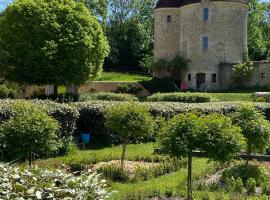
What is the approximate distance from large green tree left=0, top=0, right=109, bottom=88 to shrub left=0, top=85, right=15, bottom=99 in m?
4.53

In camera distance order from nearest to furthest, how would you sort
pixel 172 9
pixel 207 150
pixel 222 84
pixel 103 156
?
pixel 207 150 → pixel 103 156 → pixel 222 84 → pixel 172 9

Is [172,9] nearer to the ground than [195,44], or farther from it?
farther from it

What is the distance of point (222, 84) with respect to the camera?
5200cm

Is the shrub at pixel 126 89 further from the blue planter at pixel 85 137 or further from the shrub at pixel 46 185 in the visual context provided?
the shrub at pixel 46 185

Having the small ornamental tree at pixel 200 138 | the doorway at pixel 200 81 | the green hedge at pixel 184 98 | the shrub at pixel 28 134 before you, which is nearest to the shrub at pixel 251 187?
the small ornamental tree at pixel 200 138

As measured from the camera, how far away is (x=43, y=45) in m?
35.5

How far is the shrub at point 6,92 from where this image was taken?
4131 cm

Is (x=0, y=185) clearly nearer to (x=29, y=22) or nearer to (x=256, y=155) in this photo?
(x=256, y=155)

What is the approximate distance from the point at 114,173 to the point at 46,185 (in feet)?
30.5

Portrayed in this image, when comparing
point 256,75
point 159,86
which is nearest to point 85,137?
point 159,86

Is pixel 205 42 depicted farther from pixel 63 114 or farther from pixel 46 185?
pixel 46 185

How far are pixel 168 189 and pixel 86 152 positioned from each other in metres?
7.84

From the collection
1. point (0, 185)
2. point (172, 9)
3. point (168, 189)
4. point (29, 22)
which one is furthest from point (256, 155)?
point (172, 9)

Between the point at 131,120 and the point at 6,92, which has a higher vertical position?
the point at 131,120
